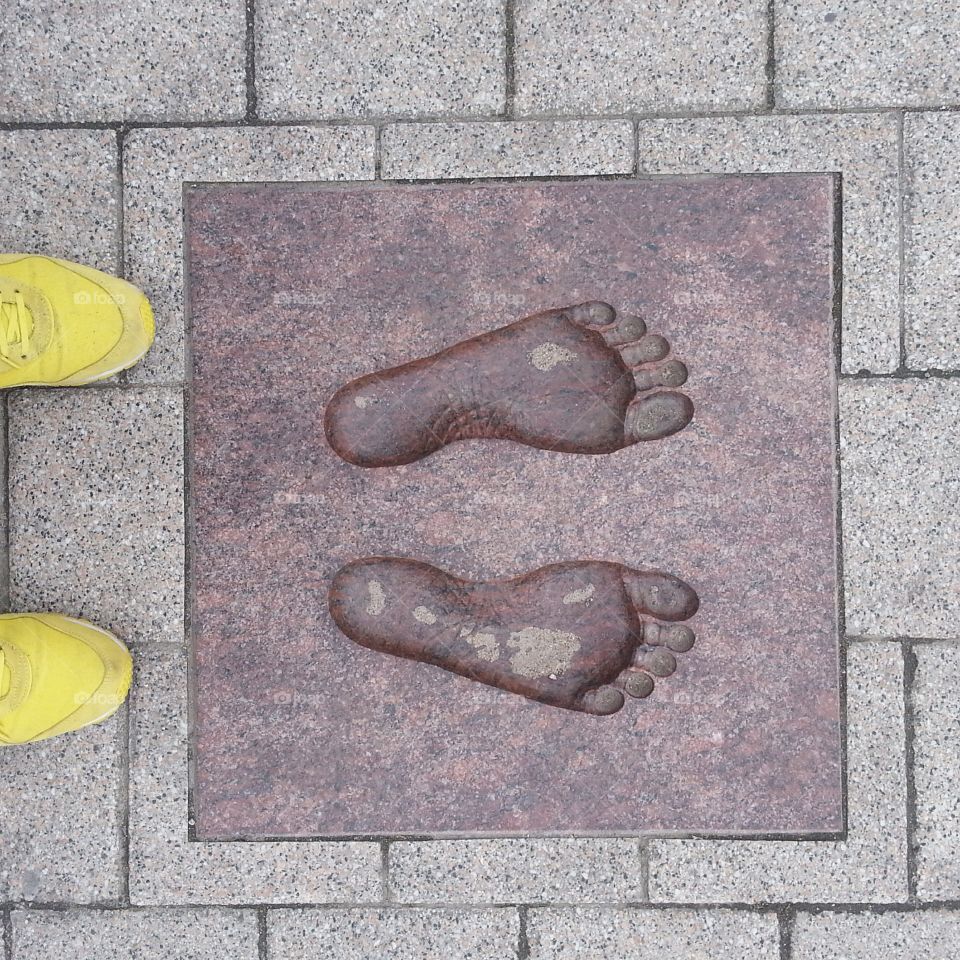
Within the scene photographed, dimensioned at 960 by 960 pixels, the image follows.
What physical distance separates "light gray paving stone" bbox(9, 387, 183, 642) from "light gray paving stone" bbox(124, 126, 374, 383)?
115 millimetres

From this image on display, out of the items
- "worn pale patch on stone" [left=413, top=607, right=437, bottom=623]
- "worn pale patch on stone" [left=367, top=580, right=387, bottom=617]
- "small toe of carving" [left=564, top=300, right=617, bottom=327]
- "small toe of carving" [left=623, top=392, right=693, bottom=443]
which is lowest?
"worn pale patch on stone" [left=413, top=607, right=437, bottom=623]

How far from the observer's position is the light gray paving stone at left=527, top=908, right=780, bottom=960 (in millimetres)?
1781

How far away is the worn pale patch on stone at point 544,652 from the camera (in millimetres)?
1711

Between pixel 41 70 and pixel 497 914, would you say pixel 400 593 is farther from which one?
pixel 41 70

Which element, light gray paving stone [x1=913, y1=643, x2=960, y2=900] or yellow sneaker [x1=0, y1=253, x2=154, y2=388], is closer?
yellow sneaker [x1=0, y1=253, x2=154, y2=388]

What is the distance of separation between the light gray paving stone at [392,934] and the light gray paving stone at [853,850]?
0.36 metres

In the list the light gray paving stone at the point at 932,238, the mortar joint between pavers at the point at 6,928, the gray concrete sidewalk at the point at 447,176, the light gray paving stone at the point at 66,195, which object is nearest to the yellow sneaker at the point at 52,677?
the gray concrete sidewalk at the point at 447,176

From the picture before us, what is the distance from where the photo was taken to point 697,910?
179 cm

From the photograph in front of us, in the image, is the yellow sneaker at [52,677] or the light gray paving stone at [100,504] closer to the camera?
the yellow sneaker at [52,677]

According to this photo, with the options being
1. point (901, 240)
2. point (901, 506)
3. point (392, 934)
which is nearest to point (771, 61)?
point (901, 240)

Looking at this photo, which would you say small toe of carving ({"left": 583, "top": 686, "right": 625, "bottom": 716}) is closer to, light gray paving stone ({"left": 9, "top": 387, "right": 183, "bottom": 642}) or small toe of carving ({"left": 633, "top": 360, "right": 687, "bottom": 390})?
small toe of carving ({"left": 633, "top": 360, "right": 687, "bottom": 390})

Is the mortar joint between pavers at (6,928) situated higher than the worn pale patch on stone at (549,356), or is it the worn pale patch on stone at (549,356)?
the worn pale patch on stone at (549,356)

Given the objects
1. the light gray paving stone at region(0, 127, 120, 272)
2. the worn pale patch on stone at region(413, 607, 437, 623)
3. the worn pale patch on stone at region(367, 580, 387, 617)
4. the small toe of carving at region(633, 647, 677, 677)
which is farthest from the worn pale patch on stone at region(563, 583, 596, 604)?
the light gray paving stone at region(0, 127, 120, 272)

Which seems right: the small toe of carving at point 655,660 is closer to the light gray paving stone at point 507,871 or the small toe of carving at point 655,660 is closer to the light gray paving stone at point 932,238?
the light gray paving stone at point 507,871
